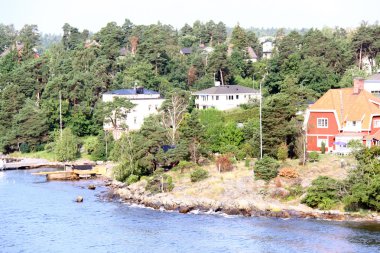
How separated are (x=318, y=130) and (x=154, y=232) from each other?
19.0m

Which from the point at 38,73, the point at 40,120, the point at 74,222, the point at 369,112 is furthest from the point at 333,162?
the point at 38,73

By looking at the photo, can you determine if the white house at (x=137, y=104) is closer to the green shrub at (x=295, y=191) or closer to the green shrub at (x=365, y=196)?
the green shrub at (x=295, y=191)

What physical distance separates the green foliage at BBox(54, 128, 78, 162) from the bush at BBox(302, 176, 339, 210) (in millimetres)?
32820

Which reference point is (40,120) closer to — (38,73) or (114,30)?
(38,73)

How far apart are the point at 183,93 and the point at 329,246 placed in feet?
125

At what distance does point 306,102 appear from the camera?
7069 centimetres

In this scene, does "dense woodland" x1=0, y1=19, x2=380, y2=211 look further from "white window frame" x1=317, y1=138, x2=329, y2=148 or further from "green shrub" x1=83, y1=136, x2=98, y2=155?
"white window frame" x1=317, y1=138, x2=329, y2=148

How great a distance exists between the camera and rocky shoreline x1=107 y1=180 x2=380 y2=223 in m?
47.5

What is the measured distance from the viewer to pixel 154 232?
45812 millimetres

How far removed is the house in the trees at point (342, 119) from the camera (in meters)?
57.8

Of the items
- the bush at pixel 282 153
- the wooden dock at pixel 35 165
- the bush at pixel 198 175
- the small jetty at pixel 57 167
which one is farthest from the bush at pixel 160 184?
the wooden dock at pixel 35 165

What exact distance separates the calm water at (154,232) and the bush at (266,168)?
18.1ft

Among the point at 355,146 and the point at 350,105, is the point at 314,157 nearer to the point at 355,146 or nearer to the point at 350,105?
the point at 355,146

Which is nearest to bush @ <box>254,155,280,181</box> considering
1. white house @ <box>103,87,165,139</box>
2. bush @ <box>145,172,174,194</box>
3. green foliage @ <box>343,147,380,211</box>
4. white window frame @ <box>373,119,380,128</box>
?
green foliage @ <box>343,147,380,211</box>
